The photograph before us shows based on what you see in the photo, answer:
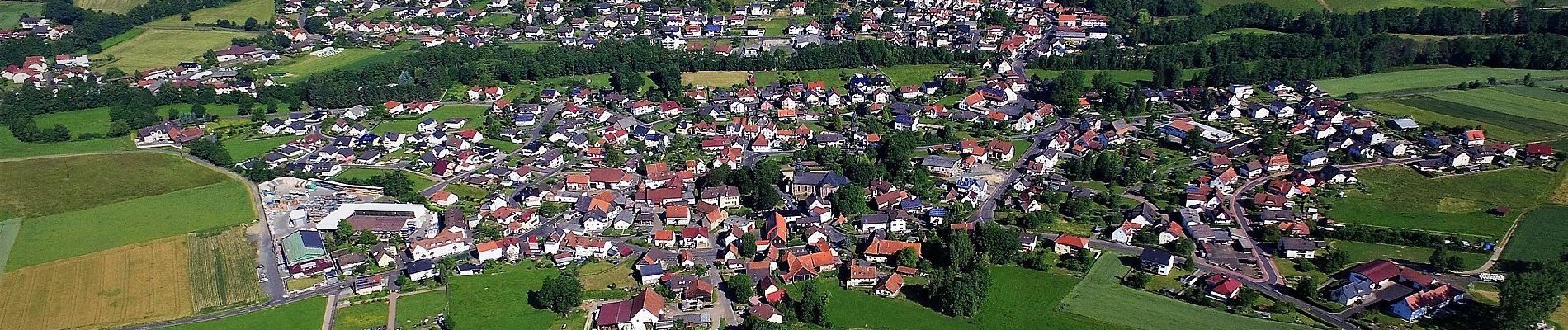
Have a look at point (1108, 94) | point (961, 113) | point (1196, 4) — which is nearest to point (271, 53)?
point (961, 113)

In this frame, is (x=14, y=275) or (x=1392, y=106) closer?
(x=14, y=275)

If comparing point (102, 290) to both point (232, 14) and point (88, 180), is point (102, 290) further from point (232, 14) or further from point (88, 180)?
point (232, 14)

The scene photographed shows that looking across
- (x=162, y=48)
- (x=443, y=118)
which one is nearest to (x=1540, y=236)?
(x=443, y=118)

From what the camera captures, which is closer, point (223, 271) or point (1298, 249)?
point (1298, 249)

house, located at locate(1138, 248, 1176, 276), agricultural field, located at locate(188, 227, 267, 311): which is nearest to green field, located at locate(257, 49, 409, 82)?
agricultural field, located at locate(188, 227, 267, 311)

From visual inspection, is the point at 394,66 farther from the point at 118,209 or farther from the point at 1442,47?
the point at 1442,47

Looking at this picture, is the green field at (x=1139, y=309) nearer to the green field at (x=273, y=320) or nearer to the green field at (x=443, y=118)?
the green field at (x=273, y=320)
